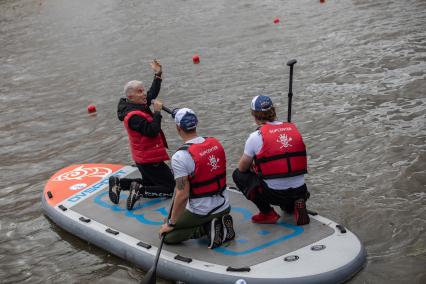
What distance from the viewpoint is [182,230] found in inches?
257

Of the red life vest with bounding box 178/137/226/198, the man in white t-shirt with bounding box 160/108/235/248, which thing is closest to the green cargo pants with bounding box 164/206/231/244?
the man in white t-shirt with bounding box 160/108/235/248

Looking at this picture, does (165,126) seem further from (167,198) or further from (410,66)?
(410,66)

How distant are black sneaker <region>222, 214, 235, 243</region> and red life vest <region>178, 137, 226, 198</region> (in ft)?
1.00

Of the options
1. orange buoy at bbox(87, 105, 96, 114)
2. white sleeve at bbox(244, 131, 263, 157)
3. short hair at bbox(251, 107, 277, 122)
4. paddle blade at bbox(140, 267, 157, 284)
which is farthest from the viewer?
orange buoy at bbox(87, 105, 96, 114)

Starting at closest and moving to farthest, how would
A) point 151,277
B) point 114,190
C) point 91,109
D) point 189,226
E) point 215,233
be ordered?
point 151,277 < point 215,233 < point 189,226 < point 114,190 < point 91,109

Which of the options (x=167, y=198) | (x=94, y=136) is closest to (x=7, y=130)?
(x=94, y=136)

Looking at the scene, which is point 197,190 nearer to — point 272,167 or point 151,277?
point 272,167

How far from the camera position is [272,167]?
21.5ft

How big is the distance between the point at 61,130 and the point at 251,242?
7133mm

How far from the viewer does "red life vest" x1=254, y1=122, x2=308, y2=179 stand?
6.49m

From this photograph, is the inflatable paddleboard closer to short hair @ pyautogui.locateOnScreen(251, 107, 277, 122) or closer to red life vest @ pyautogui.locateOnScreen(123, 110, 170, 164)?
red life vest @ pyautogui.locateOnScreen(123, 110, 170, 164)

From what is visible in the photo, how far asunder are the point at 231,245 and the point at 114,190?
2.10 metres

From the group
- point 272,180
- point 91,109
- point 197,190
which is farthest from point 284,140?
point 91,109

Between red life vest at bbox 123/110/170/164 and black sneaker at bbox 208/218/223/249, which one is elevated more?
red life vest at bbox 123/110/170/164
